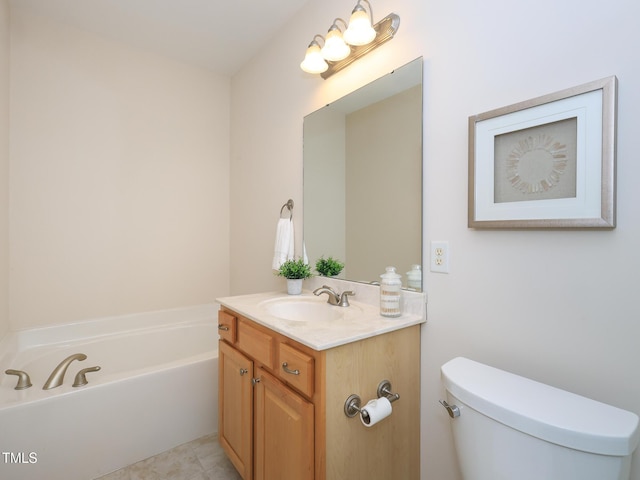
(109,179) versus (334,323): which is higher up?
(109,179)

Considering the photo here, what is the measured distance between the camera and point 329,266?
5.71ft

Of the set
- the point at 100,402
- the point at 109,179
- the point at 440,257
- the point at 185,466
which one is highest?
the point at 109,179

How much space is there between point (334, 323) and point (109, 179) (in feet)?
7.03

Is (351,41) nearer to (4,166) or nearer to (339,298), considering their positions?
(339,298)

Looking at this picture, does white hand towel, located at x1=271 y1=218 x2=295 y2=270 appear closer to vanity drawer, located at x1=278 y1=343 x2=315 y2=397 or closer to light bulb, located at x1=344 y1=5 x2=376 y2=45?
vanity drawer, located at x1=278 y1=343 x2=315 y2=397

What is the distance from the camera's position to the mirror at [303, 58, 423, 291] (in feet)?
4.34

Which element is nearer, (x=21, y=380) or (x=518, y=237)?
(x=518, y=237)

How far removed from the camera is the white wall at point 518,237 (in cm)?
80

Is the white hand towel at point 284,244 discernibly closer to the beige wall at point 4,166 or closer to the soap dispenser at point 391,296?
the soap dispenser at point 391,296

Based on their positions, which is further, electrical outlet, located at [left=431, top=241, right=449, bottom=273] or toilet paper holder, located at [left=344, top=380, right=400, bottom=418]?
electrical outlet, located at [left=431, top=241, right=449, bottom=273]

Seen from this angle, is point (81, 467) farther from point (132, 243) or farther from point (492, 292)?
point (492, 292)

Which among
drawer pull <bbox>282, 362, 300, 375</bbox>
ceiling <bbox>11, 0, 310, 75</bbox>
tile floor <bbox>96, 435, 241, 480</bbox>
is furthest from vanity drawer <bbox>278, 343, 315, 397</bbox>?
ceiling <bbox>11, 0, 310, 75</bbox>

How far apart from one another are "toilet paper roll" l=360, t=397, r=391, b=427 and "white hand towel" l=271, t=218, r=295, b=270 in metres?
1.11

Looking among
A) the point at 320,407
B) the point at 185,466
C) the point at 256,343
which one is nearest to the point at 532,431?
the point at 320,407
